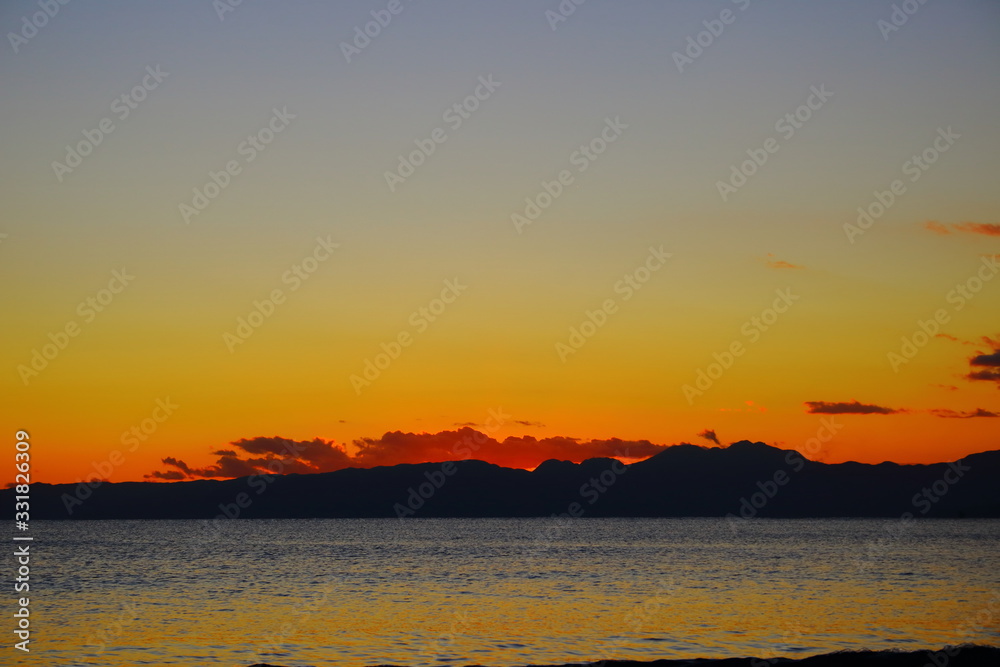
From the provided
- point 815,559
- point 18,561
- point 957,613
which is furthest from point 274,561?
point 957,613

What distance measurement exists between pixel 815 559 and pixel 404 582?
144 ft

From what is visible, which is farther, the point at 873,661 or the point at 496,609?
the point at 496,609

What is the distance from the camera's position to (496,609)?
168 ft

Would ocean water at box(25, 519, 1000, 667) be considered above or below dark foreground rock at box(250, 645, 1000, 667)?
below

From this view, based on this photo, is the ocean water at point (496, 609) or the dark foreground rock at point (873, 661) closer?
the dark foreground rock at point (873, 661)

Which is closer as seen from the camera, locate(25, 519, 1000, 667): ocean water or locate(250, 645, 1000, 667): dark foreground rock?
locate(250, 645, 1000, 667): dark foreground rock

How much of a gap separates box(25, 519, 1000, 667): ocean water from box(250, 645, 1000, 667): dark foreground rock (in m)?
3.42

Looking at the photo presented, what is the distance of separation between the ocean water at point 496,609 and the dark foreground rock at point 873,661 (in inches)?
135

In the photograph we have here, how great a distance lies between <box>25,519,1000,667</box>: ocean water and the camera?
124 ft

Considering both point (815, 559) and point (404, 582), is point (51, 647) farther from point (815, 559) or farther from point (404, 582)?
point (815, 559)

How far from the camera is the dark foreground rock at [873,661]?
3153 cm

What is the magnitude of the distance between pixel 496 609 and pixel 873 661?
2335 cm

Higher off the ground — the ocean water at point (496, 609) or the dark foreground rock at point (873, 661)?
the dark foreground rock at point (873, 661)

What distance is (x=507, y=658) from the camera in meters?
36.2
